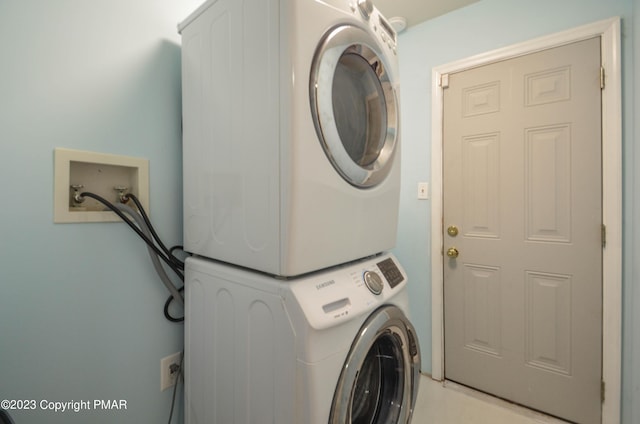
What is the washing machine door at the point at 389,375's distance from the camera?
94 cm

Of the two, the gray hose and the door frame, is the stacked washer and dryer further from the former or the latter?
the door frame

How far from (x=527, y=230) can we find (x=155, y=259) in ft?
6.31

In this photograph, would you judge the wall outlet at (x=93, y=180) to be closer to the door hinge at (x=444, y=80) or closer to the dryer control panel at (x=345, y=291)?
the dryer control panel at (x=345, y=291)

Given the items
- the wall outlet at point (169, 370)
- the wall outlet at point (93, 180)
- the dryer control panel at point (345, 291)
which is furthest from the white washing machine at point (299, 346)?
the wall outlet at point (93, 180)

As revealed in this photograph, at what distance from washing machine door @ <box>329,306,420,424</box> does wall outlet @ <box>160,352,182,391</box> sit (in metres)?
0.73

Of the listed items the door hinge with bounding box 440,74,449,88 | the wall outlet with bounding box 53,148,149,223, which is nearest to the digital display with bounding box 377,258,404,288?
the wall outlet with bounding box 53,148,149,223

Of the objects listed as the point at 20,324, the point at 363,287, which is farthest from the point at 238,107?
the point at 20,324

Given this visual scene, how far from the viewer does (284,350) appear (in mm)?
706

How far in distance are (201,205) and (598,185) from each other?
1.91 metres

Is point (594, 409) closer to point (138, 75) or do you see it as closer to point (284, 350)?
point (284, 350)

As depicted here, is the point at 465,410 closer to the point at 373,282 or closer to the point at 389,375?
the point at 389,375

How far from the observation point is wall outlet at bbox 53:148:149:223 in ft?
2.83

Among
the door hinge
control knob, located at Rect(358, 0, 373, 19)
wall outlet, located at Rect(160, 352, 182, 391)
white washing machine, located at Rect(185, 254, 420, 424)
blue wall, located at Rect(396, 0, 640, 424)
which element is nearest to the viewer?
white washing machine, located at Rect(185, 254, 420, 424)

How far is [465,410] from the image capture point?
5.32ft
